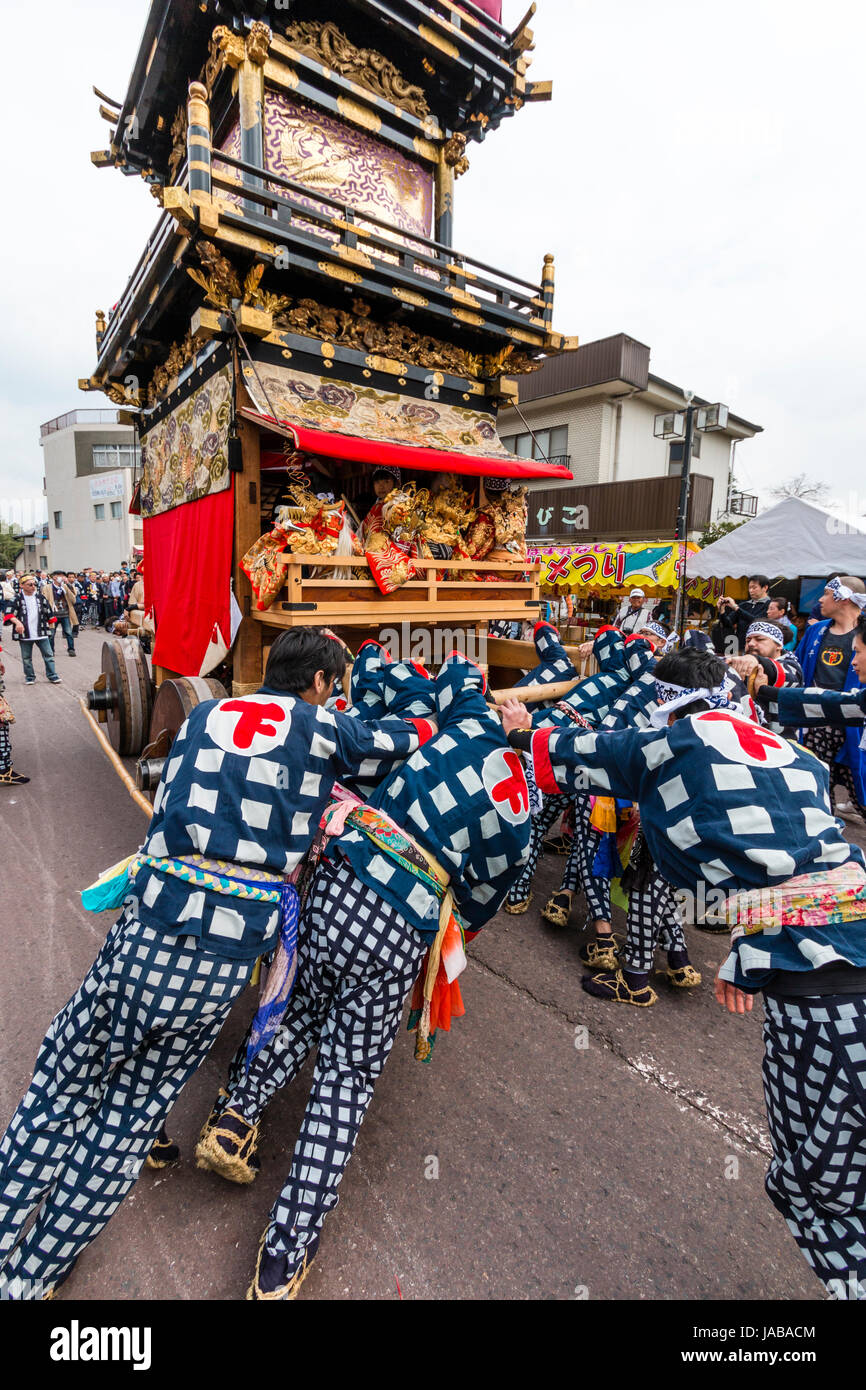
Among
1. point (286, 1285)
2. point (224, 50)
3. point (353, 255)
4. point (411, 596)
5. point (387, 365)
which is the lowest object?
point (286, 1285)

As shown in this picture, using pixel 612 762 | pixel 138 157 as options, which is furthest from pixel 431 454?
pixel 138 157

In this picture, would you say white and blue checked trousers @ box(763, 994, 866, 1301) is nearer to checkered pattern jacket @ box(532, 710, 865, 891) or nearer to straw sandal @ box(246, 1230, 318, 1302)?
checkered pattern jacket @ box(532, 710, 865, 891)

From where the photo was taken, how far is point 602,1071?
2.83 meters

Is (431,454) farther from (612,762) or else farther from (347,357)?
(612,762)

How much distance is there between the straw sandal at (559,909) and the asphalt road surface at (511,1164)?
1.03 ft

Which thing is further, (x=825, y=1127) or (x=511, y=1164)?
(x=511, y=1164)

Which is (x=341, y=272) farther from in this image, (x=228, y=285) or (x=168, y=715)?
(x=168, y=715)

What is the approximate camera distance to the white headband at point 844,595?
5.21 metres

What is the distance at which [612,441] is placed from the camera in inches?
781

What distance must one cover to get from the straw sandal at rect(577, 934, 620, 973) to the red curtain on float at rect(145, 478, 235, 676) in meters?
3.59

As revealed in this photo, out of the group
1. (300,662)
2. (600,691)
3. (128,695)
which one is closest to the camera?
(300,662)

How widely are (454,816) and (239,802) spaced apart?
707 millimetres

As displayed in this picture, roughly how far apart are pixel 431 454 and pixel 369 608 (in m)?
1.32

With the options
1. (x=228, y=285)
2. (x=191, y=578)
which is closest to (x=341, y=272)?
(x=228, y=285)
